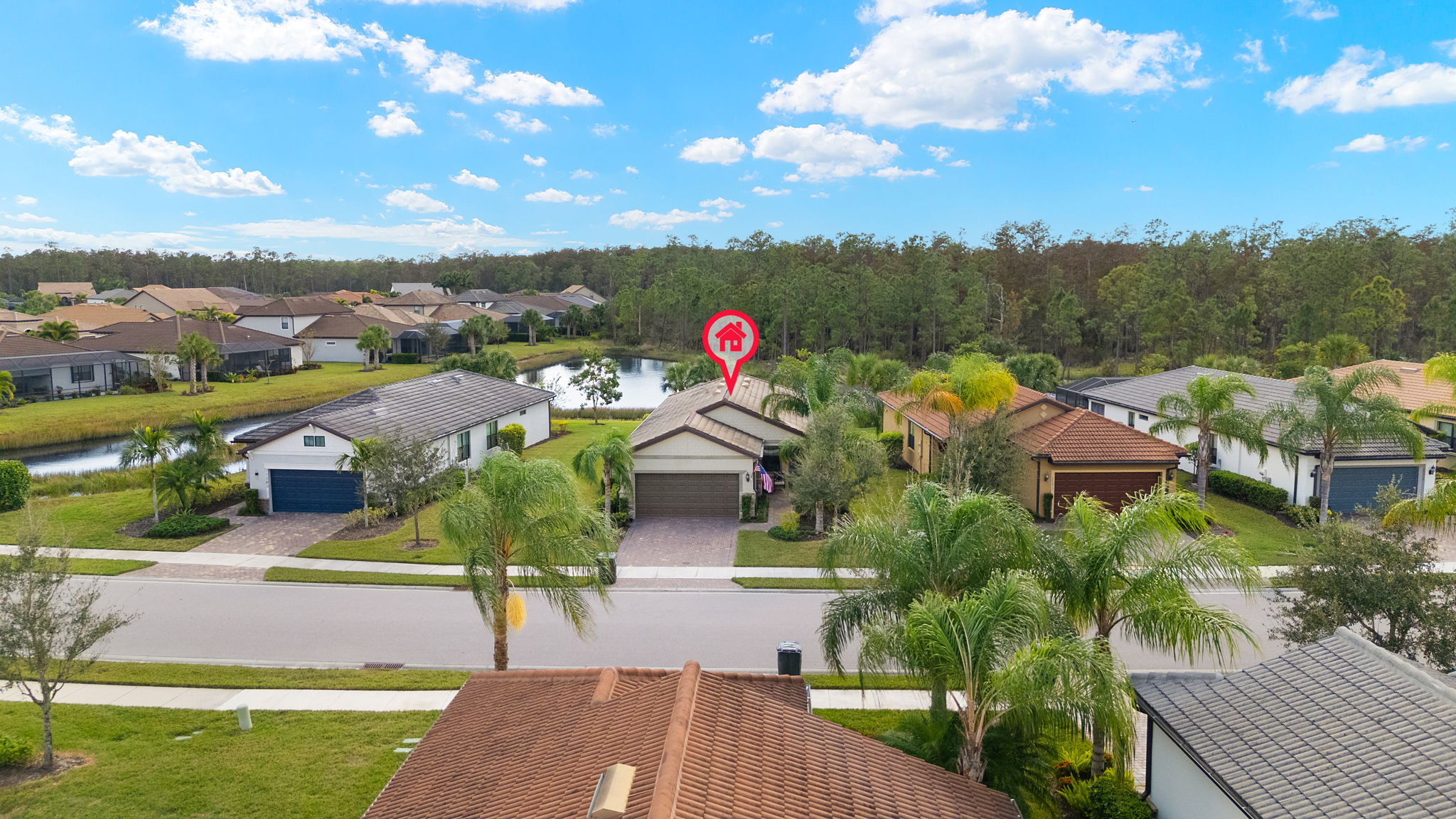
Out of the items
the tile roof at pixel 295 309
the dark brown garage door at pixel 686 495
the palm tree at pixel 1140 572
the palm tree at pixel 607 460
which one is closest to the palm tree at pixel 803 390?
the dark brown garage door at pixel 686 495

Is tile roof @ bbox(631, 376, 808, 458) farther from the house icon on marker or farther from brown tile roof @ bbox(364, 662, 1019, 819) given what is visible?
brown tile roof @ bbox(364, 662, 1019, 819)

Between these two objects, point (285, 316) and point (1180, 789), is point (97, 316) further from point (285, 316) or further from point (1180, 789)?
point (1180, 789)

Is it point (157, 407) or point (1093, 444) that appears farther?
point (157, 407)

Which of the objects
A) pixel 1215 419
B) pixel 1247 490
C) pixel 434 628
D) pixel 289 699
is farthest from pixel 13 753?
pixel 1247 490

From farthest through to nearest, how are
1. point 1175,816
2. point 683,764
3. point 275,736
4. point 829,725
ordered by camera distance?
point 275,736 → point 1175,816 → point 829,725 → point 683,764

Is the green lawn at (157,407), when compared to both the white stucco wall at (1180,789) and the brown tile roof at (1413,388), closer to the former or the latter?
the white stucco wall at (1180,789)

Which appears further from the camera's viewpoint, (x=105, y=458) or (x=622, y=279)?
(x=622, y=279)

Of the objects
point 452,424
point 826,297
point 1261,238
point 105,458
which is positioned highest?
point 1261,238

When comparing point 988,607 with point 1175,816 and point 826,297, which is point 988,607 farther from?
point 826,297

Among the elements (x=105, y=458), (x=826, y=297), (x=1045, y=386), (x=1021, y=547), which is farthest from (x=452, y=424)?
(x=826, y=297)
